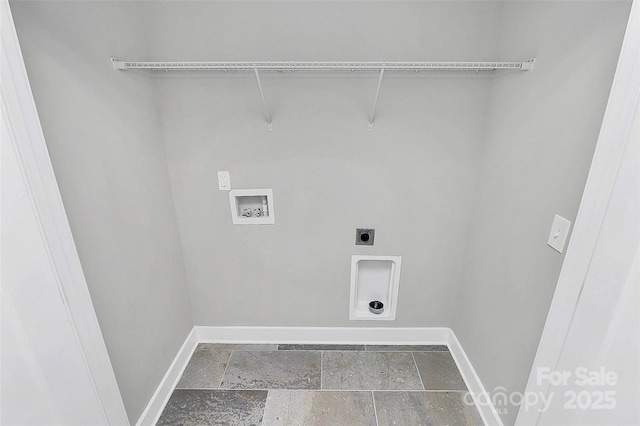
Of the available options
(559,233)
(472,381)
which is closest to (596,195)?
(559,233)

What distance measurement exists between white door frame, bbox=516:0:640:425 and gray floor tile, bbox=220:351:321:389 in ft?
3.99

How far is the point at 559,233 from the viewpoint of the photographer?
1081mm

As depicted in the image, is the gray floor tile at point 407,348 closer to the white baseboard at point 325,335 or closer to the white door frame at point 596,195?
the white baseboard at point 325,335

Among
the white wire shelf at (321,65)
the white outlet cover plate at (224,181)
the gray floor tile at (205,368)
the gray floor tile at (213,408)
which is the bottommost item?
the gray floor tile at (213,408)

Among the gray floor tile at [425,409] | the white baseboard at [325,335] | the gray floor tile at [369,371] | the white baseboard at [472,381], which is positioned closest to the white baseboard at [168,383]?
the white baseboard at [325,335]

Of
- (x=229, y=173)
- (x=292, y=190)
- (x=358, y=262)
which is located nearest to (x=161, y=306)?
(x=229, y=173)

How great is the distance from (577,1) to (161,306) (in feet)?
7.63

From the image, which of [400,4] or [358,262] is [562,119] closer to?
[400,4]

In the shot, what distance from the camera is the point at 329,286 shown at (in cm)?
199

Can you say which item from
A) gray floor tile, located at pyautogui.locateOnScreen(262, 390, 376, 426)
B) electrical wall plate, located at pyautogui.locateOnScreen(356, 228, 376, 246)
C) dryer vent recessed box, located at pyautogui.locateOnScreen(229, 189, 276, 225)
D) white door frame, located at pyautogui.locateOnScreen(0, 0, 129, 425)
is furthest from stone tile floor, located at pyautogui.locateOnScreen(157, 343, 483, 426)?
dryer vent recessed box, located at pyautogui.locateOnScreen(229, 189, 276, 225)

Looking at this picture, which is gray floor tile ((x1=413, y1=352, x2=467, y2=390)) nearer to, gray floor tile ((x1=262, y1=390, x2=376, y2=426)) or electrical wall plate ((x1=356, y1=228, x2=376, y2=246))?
gray floor tile ((x1=262, y1=390, x2=376, y2=426))

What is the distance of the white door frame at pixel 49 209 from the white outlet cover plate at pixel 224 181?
83cm

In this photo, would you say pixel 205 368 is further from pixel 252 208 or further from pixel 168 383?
pixel 252 208

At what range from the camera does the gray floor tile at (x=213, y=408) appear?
5.19 feet
